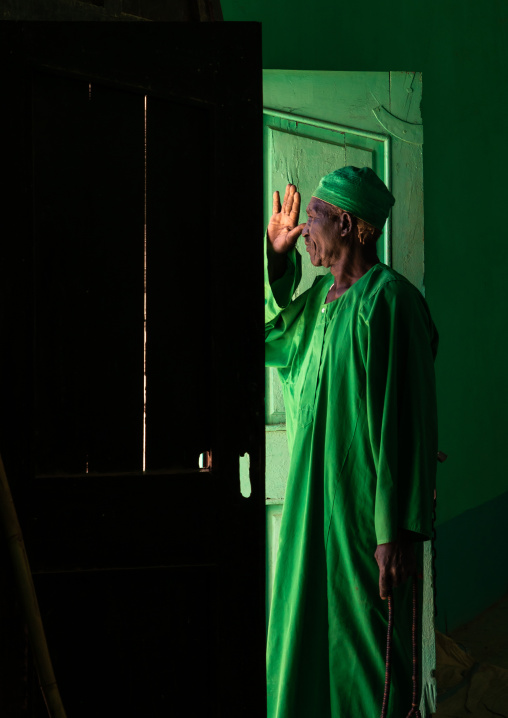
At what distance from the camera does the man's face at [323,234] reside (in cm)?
279

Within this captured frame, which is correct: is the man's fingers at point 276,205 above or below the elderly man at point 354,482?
above

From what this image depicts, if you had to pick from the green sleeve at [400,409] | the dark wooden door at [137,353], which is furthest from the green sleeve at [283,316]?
the dark wooden door at [137,353]

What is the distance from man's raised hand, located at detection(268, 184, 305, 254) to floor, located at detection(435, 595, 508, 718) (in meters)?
1.94

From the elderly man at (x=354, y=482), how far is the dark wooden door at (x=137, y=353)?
2.31ft

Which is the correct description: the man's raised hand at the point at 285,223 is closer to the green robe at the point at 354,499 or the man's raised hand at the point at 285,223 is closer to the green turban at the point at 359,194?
the green turban at the point at 359,194

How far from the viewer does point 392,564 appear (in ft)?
7.87

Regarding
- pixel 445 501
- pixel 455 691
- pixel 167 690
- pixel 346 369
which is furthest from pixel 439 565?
pixel 167 690

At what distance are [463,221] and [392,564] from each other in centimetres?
271

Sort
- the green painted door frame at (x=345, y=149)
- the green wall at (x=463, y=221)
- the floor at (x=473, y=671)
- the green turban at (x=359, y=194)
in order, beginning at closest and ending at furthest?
the green turban at (x=359, y=194), the green painted door frame at (x=345, y=149), the floor at (x=473, y=671), the green wall at (x=463, y=221)

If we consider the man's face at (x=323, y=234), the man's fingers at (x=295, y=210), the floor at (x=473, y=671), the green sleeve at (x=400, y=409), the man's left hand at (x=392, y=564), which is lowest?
the floor at (x=473, y=671)

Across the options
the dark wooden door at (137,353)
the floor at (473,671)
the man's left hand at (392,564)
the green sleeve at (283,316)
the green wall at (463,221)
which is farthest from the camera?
the green wall at (463,221)

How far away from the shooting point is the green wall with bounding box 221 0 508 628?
4207 millimetres

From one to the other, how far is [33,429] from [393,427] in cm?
112

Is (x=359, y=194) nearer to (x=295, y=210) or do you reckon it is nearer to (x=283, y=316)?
(x=295, y=210)
